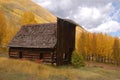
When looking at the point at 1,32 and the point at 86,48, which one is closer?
the point at 1,32

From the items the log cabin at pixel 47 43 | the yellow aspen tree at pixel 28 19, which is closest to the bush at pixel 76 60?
the log cabin at pixel 47 43

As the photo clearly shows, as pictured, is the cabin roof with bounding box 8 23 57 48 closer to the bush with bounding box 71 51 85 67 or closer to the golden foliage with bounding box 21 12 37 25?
the bush with bounding box 71 51 85 67

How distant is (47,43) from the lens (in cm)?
3962

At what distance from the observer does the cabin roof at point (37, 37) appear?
4000 centimetres

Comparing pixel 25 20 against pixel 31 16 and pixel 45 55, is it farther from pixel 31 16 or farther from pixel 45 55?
pixel 45 55

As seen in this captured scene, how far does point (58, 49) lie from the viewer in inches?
1558

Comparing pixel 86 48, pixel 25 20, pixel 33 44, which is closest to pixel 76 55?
pixel 33 44

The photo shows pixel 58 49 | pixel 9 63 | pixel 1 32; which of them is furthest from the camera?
pixel 1 32

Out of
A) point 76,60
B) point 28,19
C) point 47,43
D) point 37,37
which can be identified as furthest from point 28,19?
point 76,60

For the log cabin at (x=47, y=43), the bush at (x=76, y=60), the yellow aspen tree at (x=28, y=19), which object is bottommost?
the bush at (x=76, y=60)

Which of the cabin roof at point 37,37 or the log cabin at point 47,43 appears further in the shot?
the cabin roof at point 37,37

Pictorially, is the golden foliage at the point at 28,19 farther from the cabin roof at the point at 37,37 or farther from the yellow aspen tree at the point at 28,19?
the cabin roof at the point at 37,37

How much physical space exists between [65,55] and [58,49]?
4127mm

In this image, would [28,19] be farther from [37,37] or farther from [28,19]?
[37,37]
